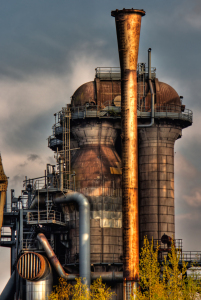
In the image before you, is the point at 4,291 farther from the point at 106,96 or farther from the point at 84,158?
the point at 106,96

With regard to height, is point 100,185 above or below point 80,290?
above

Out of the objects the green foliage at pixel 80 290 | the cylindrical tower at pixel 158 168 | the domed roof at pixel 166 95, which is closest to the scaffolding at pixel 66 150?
the cylindrical tower at pixel 158 168

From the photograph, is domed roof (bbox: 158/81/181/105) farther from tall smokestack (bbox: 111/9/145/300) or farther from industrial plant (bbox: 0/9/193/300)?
tall smokestack (bbox: 111/9/145/300)

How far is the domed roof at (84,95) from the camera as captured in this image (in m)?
86.0

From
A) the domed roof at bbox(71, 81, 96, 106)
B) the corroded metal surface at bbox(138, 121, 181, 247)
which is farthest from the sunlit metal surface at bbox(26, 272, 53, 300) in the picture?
the domed roof at bbox(71, 81, 96, 106)

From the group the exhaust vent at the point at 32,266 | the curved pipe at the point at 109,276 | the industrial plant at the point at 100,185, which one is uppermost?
the industrial plant at the point at 100,185

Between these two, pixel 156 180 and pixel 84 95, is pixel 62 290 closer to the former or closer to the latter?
pixel 156 180

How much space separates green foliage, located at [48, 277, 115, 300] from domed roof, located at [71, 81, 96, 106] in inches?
775

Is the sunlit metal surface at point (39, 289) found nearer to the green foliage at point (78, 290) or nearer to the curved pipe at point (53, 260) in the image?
the green foliage at point (78, 290)

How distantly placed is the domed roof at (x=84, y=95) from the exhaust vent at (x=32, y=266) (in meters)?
17.8

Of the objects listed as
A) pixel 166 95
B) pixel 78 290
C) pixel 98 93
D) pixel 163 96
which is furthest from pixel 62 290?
pixel 166 95

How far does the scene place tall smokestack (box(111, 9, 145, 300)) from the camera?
2906 inches

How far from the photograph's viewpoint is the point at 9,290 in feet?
276

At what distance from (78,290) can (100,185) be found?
1221 centimetres
